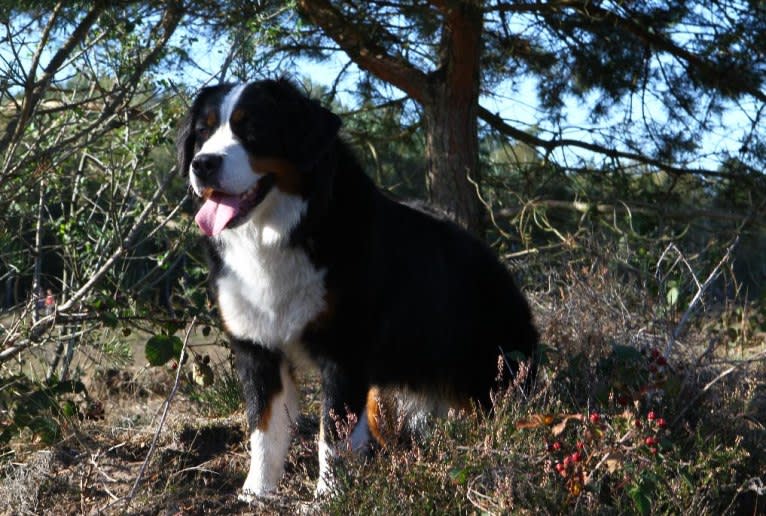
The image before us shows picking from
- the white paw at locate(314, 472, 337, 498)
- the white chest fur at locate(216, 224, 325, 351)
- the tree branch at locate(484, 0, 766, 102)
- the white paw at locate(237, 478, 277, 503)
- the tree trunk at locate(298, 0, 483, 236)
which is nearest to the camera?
the white paw at locate(314, 472, 337, 498)

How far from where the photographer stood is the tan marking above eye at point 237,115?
158 inches

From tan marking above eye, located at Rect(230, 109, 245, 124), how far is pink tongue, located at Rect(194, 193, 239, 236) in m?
0.31

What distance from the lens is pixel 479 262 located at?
16.5 feet

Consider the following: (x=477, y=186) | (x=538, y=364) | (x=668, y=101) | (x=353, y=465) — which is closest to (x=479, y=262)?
(x=538, y=364)

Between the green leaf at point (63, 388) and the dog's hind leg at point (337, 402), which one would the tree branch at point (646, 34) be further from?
the green leaf at point (63, 388)

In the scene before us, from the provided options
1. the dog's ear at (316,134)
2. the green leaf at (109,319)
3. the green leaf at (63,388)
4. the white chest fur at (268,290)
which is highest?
the dog's ear at (316,134)

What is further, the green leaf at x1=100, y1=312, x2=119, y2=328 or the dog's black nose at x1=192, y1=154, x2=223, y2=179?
the green leaf at x1=100, y1=312, x2=119, y2=328

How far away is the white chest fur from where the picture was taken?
4102 mm

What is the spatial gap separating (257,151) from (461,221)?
133 inches

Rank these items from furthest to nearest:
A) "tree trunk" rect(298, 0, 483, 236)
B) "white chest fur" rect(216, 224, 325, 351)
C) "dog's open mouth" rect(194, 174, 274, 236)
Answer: "tree trunk" rect(298, 0, 483, 236), "white chest fur" rect(216, 224, 325, 351), "dog's open mouth" rect(194, 174, 274, 236)

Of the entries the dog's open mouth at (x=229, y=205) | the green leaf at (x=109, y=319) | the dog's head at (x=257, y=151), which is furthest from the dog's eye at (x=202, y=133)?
the green leaf at (x=109, y=319)

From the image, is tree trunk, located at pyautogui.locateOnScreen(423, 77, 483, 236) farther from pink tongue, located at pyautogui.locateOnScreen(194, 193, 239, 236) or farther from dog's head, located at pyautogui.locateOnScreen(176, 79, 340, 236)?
pink tongue, located at pyautogui.locateOnScreen(194, 193, 239, 236)

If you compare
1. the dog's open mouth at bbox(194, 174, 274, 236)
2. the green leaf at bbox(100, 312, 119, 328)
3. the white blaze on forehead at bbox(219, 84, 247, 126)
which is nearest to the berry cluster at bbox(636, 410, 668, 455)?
the dog's open mouth at bbox(194, 174, 274, 236)

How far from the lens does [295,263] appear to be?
4.14m
